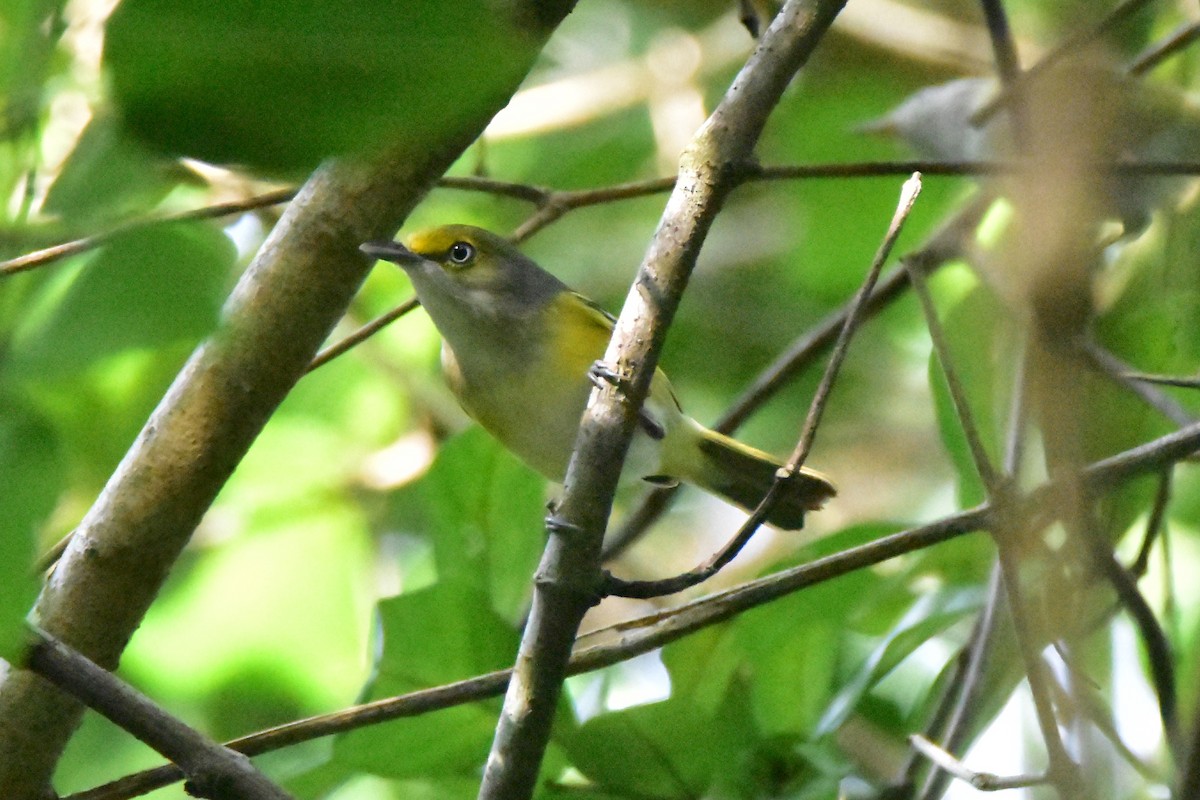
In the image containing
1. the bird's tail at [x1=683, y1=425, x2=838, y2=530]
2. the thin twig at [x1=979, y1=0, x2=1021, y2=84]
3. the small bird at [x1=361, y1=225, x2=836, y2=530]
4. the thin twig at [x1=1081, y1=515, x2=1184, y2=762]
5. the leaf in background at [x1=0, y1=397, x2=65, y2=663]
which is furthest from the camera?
the bird's tail at [x1=683, y1=425, x2=838, y2=530]

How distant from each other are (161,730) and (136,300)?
1.00 meters

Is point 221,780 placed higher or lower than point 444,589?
lower

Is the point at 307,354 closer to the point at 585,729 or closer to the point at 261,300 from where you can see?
the point at 261,300

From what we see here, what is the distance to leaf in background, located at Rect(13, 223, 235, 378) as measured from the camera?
17.5 inches

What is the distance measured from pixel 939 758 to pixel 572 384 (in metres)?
1.32

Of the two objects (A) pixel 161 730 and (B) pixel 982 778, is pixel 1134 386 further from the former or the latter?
(A) pixel 161 730

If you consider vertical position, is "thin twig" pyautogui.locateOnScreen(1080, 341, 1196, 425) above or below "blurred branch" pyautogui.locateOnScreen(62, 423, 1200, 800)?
above

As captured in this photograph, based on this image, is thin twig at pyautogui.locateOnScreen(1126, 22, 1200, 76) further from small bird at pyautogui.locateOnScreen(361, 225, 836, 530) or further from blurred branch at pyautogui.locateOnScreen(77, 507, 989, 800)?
blurred branch at pyautogui.locateOnScreen(77, 507, 989, 800)

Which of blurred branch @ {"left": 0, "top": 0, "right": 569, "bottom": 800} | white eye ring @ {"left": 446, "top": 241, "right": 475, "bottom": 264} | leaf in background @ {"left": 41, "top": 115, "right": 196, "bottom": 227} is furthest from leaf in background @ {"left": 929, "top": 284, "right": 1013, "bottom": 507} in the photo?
leaf in background @ {"left": 41, "top": 115, "right": 196, "bottom": 227}

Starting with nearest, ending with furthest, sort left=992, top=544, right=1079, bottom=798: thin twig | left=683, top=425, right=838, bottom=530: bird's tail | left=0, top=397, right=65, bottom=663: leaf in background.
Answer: left=0, top=397, right=65, bottom=663: leaf in background → left=992, top=544, right=1079, bottom=798: thin twig → left=683, top=425, right=838, bottom=530: bird's tail

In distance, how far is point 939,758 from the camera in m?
1.55

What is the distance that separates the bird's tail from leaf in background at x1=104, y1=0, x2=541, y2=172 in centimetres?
235

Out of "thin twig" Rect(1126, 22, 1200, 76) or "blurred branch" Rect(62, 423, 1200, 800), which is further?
"thin twig" Rect(1126, 22, 1200, 76)

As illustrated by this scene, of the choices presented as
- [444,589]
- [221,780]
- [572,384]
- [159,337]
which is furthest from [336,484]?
[159,337]
